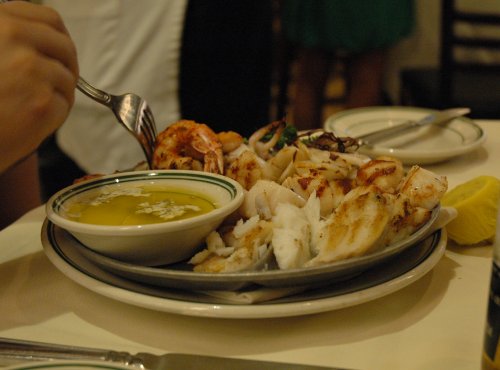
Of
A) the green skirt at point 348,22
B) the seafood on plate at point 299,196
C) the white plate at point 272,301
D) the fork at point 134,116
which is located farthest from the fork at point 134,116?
the green skirt at point 348,22

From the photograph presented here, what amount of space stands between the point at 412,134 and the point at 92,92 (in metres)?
0.81

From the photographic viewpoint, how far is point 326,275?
724 mm

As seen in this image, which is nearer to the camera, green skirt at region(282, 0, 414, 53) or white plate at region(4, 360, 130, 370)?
white plate at region(4, 360, 130, 370)

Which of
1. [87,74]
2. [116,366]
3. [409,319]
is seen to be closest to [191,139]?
[409,319]

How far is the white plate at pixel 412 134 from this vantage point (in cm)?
133

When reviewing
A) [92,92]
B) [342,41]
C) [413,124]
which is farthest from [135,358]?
[342,41]

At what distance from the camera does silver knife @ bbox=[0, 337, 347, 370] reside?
2.08 ft

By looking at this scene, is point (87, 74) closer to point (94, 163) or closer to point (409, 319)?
point (94, 163)

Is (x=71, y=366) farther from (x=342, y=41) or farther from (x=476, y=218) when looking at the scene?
(x=342, y=41)

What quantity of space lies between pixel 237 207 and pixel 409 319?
0.27 m

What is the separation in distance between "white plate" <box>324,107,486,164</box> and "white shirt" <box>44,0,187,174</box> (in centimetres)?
94

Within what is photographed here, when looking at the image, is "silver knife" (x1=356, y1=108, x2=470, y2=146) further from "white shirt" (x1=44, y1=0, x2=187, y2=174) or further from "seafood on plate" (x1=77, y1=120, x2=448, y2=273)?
"white shirt" (x1=44, y1=0, x2=187, y2=174)

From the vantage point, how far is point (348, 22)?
360 cm

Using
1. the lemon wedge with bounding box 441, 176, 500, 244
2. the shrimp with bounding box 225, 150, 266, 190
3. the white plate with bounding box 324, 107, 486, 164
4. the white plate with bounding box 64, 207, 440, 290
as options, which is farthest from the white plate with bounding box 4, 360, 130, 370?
the white plate with bounding box 324, 107, 486, 164
